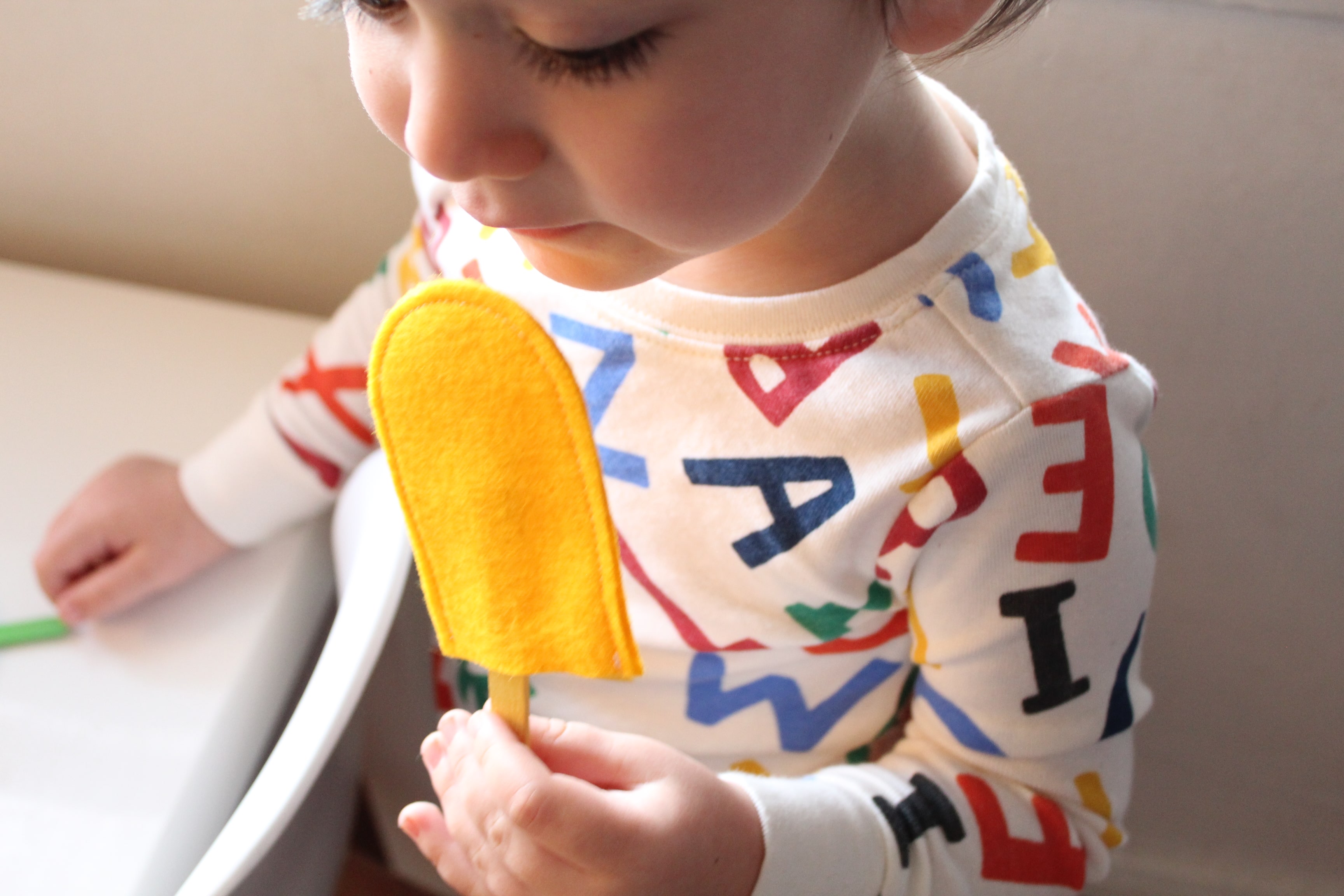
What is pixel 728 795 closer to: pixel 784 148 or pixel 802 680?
pixel 802 680

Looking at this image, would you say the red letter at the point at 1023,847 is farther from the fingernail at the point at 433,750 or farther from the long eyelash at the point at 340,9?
the long eyelash at the point at 340,9

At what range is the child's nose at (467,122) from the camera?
34cm

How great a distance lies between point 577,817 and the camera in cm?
43

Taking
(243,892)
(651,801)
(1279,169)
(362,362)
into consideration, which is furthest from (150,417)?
(1279,169)

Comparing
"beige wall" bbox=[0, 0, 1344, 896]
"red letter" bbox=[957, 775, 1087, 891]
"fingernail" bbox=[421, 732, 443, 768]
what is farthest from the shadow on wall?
"red letter" bbox=[957, 775, 1087, 891]

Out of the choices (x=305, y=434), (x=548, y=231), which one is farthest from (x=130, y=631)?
(x=548, y=231)

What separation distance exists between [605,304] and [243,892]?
0.32 meters

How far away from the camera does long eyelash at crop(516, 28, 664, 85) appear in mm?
329

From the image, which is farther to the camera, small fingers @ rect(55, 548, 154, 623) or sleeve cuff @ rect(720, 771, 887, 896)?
small fingers @ rect(55, 548, 154, 623)

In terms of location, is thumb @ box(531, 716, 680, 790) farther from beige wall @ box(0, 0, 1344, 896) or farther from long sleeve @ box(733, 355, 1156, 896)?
beige wall @ box(0, 0, 1344, 896)

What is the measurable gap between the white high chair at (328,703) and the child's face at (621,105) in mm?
148

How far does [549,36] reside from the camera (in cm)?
32

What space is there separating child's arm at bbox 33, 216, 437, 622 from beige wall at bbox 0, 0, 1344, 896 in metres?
0.20

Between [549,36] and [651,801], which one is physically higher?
[549,36]
